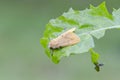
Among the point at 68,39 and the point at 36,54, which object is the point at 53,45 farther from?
the point at 36,54

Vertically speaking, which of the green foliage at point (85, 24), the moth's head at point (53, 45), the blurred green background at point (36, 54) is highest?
the blurred green background at point (36, 54)

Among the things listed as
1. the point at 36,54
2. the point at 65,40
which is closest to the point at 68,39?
the point at 65,40

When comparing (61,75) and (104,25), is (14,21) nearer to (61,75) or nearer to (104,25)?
(61,75)

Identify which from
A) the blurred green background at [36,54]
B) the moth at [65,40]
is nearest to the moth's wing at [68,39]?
the moth at [65,40]

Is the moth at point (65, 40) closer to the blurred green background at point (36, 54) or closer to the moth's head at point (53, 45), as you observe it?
the moth's head at point (53, 45)

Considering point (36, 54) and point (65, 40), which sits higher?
point (36, 54)

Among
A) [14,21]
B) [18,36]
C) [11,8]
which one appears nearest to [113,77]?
[18,36]
